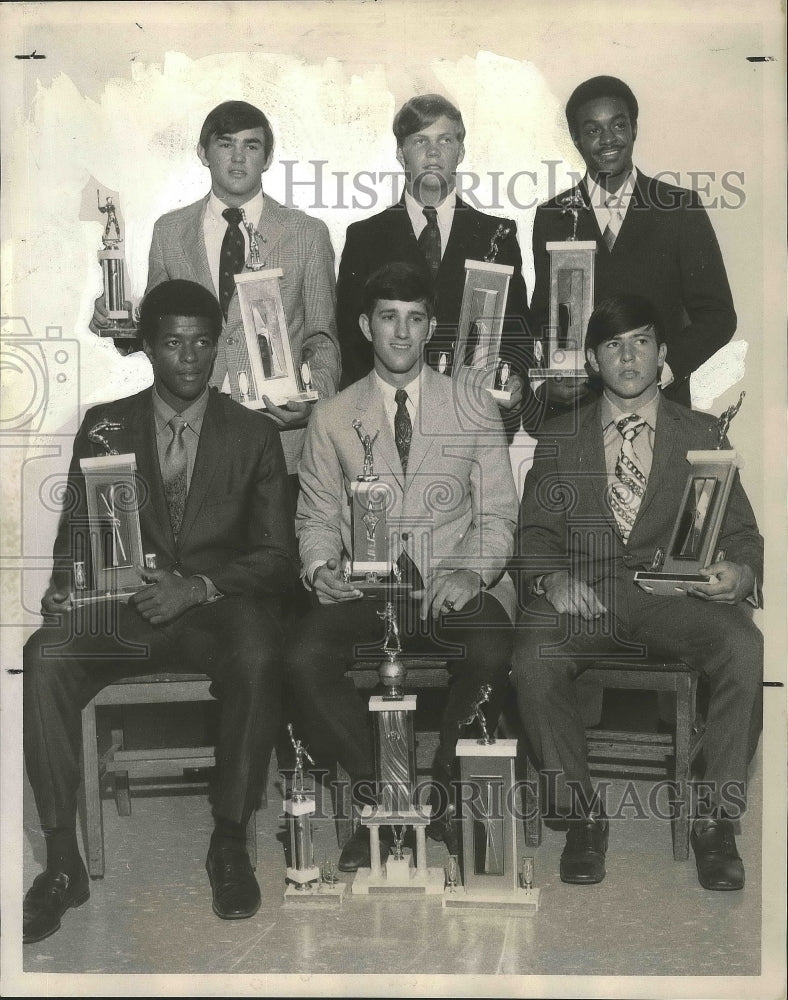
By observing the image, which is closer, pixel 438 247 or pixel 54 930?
pixel 54 930

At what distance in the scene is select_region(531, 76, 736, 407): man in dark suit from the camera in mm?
4328

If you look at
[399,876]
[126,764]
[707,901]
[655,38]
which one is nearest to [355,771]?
[399,876]

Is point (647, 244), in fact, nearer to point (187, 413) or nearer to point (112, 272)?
point (187, 413)

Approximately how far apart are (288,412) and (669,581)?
4.46ft

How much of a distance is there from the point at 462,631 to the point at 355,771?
1.74 feet

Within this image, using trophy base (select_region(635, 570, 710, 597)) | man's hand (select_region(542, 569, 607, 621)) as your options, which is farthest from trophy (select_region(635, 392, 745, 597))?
man's hand (select_region(542, 569, 607, 621))

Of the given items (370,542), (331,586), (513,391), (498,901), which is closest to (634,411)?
(513,391)

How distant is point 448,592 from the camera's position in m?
4.05

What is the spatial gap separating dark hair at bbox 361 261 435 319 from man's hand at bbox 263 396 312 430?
387 millimetres

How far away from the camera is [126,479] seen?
4.15 metres

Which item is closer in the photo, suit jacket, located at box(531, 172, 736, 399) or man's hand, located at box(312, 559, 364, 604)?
man's hand, located at box(312, 559, 364, 604)

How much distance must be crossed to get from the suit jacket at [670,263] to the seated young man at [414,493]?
49cm

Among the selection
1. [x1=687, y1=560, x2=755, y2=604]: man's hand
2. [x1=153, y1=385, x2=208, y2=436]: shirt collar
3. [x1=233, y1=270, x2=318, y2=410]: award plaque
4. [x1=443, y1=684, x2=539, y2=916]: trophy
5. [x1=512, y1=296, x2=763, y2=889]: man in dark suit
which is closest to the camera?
[x1=443, y1=684, x2=539, y2=916]: trophy

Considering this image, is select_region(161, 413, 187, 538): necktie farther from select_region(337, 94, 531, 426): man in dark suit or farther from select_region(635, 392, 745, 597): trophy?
select_region(635, 392, 745, 597): trophy
